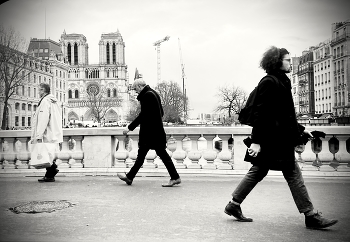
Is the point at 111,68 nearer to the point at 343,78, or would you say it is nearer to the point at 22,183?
the point at 343,78

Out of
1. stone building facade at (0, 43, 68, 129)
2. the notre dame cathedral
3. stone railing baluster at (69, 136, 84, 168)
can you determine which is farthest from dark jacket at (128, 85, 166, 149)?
the notre dame cathedral

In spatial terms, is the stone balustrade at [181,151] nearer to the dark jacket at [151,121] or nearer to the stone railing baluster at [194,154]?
the stone railing baluster at [194,154]

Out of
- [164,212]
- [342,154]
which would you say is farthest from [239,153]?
[164,212]

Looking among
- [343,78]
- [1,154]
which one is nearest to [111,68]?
[343,78]

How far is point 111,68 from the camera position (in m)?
141

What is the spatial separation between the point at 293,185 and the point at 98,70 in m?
141

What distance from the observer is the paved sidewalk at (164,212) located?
14.1ft

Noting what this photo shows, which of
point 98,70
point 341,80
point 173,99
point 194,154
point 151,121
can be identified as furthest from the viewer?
point 98,70

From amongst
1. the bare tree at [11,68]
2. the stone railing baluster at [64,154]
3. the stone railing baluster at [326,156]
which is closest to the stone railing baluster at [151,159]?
the stone railing baluster at [64,154]

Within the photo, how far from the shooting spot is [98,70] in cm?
14175

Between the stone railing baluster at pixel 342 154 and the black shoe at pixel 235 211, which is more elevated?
the stone railing baluster at pixel 342 154

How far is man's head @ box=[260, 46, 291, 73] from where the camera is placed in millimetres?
4676

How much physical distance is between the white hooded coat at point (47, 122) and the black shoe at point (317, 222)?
16.5 ft

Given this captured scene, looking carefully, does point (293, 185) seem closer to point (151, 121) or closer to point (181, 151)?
point (151, 121)
